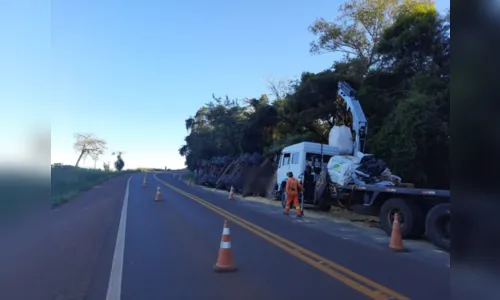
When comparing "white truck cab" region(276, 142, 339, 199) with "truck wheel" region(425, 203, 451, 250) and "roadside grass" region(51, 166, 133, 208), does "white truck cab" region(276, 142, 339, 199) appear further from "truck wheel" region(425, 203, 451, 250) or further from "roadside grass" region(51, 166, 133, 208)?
"roadside grass" region(51, 166, 133, 208)

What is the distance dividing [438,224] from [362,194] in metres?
4.09

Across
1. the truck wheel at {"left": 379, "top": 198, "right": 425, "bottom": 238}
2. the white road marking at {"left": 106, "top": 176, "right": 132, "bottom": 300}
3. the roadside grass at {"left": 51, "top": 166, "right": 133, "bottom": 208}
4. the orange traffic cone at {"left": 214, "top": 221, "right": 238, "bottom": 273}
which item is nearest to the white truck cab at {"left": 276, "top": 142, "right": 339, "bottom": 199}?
the truck wheel at {"left": 379, "top": 198, "right": 425, "bottom": 238}

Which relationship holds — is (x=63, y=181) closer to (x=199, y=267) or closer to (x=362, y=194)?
(x=199, y=267)

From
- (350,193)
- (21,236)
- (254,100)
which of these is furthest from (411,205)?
(254,100)

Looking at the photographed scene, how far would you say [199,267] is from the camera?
7.96 meters

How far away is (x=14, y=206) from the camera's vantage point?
222 centimetres

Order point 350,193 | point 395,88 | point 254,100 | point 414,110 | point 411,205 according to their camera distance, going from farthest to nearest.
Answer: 1. point 254,100
2. point 395,88
3. point 414,110
4. point 350,193
5. point 411,205

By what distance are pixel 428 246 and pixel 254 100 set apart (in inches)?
1564

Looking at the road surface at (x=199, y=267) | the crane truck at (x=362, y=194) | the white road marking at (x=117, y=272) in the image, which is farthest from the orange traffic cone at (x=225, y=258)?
the crane truck at (x=362, y=194)

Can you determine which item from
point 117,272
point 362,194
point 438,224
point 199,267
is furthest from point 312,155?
point 117,272

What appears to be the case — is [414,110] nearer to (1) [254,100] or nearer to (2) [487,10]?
(2) [487,10]

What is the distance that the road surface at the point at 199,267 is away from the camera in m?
6.03

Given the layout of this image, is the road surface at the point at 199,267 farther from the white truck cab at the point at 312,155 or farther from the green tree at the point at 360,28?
the green tree at the point at 360,28

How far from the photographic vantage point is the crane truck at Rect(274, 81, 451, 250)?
10875 mm
